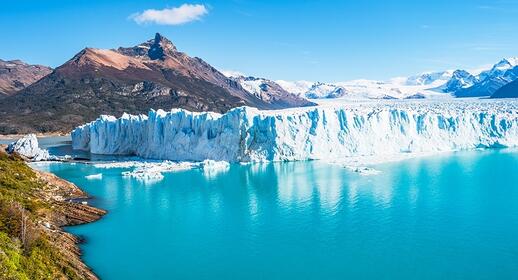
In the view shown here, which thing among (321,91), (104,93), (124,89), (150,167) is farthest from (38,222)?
(321,91)

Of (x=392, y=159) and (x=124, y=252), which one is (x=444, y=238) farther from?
(x=392, y=159)

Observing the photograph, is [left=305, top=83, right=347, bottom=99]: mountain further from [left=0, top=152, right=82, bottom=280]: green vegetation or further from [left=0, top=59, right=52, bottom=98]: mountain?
[left=0, top=152, right=82, bottom=280]: green vegetation

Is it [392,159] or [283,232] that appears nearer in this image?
[283,232]

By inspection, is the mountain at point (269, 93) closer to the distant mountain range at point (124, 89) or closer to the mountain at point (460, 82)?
the distant mountain range at point (124, 89)

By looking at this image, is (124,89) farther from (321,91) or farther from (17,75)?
(321,91)

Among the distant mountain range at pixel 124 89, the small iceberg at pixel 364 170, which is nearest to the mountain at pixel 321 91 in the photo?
the distant mountain range at pixel 124 89

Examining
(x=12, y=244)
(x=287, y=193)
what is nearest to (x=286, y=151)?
(x=287, y=193)
